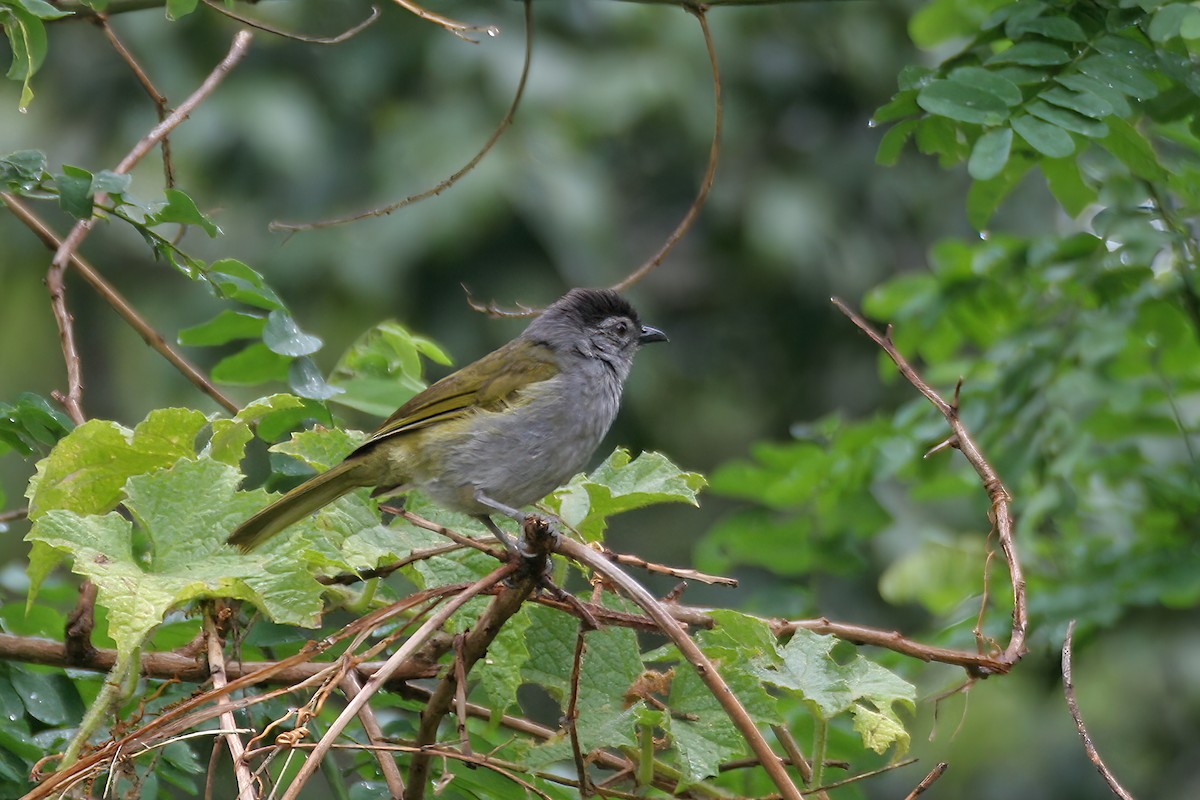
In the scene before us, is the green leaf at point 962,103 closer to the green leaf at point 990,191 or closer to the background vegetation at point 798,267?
the background vegetation at point 798,267

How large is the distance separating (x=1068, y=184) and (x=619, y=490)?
1697 millimetres

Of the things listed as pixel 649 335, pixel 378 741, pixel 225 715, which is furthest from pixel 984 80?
pixel 225 715

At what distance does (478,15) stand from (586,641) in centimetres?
672

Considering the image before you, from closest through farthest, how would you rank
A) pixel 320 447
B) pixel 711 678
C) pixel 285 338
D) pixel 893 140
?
1. pixel 711 678
2. pixel 320 447
3. pixel 285 338
4. pixel 893 140

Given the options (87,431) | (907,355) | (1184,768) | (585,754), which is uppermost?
(87,431)

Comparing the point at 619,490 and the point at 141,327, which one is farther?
the point at 141,327

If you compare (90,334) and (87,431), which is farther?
(90,334)

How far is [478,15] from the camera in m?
8.31

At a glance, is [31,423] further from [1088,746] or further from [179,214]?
[1088,746]

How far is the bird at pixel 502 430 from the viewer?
10.4 feet

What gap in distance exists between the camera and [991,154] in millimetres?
2945

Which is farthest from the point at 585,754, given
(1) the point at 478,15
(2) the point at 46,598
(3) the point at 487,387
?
(1) the point at 478,15

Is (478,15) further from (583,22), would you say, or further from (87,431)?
(87,431)

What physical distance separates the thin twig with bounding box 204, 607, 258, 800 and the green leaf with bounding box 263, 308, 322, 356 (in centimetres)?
62
